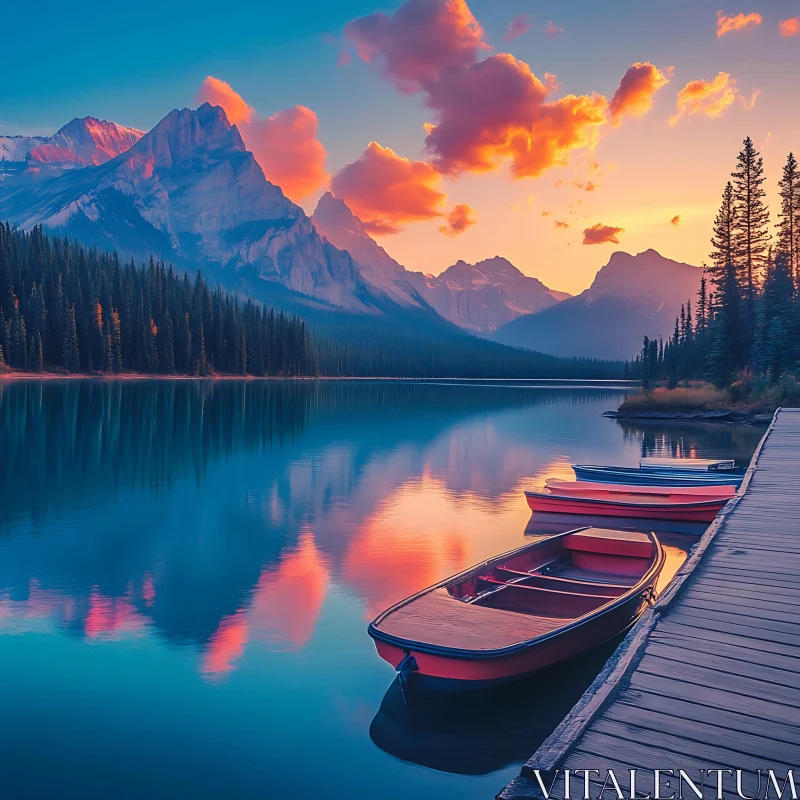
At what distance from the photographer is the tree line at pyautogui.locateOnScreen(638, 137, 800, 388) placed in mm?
67562

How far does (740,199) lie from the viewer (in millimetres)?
87812

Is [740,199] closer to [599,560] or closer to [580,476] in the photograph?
[580,476]

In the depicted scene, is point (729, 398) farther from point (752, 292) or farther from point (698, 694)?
point (698, 694)

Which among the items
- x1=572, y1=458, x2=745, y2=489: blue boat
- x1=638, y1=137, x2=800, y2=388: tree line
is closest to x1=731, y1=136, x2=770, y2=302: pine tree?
x1=638, y1=137, x2=800, y2=388: tree line

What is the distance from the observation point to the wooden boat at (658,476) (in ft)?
90.1

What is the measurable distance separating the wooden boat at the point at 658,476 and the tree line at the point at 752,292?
133 ft

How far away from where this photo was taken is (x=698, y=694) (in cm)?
643

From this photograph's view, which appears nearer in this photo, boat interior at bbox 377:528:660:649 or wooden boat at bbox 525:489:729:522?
boat interior at bbox 377:528:660:649

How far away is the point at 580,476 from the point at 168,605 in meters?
20.9

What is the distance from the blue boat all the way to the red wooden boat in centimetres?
234

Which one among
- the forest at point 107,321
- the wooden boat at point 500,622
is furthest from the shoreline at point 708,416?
the forest at point 107,321

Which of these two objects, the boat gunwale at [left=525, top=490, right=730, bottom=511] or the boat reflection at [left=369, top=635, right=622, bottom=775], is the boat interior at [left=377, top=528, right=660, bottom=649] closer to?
the boat reflection at [left=369, top=635, right=622, bottom=775]

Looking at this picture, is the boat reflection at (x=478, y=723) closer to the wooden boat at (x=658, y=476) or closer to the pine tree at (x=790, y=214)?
the wooden boat at (x=658, y=476)

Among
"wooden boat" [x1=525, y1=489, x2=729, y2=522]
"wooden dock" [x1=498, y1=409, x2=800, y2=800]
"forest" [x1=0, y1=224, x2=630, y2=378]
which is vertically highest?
"forest" [x1=0, y1=224, x2=630, y2=378]
